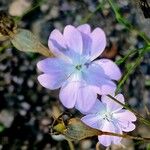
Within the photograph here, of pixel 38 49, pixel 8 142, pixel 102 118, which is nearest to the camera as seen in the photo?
pixel 38 49

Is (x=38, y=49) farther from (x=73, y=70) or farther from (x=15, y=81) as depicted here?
(x=15, y=81)

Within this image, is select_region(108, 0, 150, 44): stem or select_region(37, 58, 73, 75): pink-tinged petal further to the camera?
select_region(108, 0, 150, 44): stem

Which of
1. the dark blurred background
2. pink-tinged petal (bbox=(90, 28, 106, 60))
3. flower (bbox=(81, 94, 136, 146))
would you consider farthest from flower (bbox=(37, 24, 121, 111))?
the dark blurred background

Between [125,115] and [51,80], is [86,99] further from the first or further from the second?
[125,115]

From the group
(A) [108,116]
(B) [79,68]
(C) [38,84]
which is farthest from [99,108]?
(C) [38,84]

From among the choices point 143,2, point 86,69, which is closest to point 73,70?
point 86,69

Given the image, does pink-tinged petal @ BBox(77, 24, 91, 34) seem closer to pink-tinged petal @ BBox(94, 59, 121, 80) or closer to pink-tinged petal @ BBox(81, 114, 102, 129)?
pink-tinged petal @ BBox(94, 59, 121, 80)

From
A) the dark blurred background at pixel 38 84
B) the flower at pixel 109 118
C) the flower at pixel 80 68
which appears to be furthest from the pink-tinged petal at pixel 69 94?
the dark blurred background at pixel 38 84
